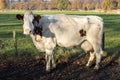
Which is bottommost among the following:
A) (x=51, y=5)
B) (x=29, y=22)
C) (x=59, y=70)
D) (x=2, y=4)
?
(x=51, y=5)

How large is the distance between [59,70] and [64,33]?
50.0 inches

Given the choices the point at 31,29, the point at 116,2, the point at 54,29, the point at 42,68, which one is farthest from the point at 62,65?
the point at 116,2

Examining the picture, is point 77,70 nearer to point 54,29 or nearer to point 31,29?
point 54,29

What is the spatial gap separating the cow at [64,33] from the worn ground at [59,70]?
0.36 meters

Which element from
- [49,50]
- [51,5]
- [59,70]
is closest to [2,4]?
[51,5]

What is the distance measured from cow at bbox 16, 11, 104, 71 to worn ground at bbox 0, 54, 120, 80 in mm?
364

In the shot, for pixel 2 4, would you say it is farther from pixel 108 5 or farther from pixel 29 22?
pixel 29 22

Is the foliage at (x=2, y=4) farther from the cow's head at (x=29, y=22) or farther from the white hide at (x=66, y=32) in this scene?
the cow's head at (x=29, y=22)

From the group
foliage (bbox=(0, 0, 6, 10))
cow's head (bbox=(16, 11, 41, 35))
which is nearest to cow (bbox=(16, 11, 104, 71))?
cow's head (bbox=(16, 11, 41, 35))

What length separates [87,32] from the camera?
10.5 m

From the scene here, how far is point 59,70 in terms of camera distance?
10.2m

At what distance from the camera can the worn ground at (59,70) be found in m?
9.45

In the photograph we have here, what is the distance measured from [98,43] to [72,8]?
144736mm

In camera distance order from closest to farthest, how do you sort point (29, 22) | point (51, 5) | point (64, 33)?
point (29, 22) < point (64, 33) < point (51, 5)
